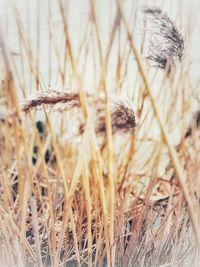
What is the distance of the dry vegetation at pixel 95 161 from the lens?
62.1 inches

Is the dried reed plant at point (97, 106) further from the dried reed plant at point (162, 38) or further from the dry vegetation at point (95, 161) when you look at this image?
the dried reed plant at point (162, 38)

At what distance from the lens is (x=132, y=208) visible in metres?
1.71

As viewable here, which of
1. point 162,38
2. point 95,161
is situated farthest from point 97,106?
point 162,38

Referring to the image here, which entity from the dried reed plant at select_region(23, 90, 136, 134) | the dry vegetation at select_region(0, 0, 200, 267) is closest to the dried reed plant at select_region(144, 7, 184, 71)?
the dry vegetation at select_region(0, 0, 200, 267)

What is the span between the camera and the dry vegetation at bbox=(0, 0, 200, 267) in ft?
5.17

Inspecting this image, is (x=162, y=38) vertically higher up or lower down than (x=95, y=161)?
higher up

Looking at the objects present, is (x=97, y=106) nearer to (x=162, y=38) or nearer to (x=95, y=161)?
(x=95, y=161)

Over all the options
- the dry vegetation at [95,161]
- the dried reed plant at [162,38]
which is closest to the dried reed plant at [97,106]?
the dry vegetation at [95,161]

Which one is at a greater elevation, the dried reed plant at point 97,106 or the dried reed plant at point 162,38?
the dried reed plant at point 162,38

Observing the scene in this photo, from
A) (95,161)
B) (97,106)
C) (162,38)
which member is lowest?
(95,161)

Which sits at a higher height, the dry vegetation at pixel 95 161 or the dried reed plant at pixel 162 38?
the dried reed plant at pixel 162 38

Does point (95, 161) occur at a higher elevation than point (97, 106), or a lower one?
lower

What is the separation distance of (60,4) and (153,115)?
0.46m

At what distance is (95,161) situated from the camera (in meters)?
1.61
